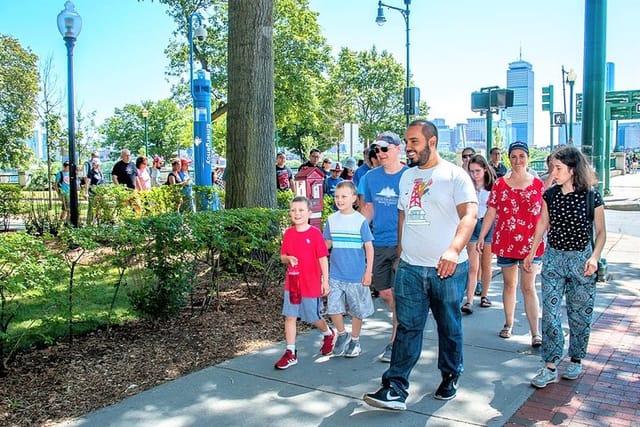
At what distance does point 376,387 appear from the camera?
444 cm

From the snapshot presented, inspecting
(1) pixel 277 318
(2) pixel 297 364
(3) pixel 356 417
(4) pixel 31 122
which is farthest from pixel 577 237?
(4) pixel 31 122

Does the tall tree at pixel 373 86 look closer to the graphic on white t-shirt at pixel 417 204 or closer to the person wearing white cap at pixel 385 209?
the person wearing white cap at pixel 385 209

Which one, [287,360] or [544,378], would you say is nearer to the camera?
[544,378]

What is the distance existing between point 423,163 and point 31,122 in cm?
3660

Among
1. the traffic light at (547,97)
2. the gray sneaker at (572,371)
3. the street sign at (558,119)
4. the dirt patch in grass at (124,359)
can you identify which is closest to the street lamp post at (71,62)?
the dirt patch in grass at (124,359)

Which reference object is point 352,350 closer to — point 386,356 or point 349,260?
point 386,356

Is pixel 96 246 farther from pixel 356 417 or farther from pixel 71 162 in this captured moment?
pixel 71 162

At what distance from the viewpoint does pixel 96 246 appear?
189 inches

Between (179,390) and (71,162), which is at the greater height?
(71,162)

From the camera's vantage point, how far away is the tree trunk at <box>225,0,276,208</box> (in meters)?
7.53

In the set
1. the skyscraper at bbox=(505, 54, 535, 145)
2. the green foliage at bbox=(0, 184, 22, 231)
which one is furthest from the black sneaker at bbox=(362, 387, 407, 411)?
the skyscraper at bbox=(505, 54, 535, 145)

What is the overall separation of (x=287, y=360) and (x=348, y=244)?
1.10 m

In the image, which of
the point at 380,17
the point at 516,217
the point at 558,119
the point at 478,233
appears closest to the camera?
the point at 516,217

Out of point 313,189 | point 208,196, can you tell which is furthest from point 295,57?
point 313,189
